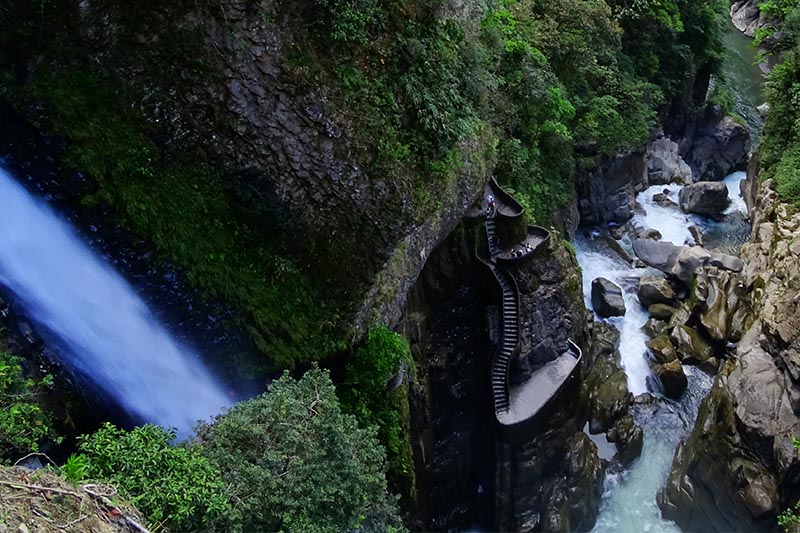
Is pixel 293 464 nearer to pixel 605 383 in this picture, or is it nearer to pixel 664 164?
pixel 605 383

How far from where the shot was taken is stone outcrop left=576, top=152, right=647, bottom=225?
25953 mm

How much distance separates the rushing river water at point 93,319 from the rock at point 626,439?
44.7 feet

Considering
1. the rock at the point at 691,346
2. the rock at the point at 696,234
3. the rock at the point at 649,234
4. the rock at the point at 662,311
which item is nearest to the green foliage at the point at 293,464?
the rock at the point at 691,346

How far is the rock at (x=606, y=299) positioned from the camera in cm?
2252

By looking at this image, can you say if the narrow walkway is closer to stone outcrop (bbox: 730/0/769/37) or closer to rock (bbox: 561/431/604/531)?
rock (bbox: 561/431/604/531)

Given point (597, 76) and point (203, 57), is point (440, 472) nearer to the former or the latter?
point (203, 57)

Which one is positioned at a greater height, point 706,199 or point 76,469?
point 76,469

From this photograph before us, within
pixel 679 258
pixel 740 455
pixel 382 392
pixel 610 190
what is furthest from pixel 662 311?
pixel 382 392

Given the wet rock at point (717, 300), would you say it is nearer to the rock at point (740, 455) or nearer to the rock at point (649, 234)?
the rock at point (740, 455)

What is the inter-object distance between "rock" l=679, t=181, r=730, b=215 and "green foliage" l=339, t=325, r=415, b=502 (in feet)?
71.4


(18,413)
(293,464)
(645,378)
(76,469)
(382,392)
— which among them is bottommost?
(645,378)

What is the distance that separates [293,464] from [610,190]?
2266 cm

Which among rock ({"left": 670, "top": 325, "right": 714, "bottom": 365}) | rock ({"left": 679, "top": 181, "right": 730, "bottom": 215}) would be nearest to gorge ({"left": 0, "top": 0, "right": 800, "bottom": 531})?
rock ({"left": 670, "top": 325, "right": 714, "bottom": 365})

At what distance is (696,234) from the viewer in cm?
2700
